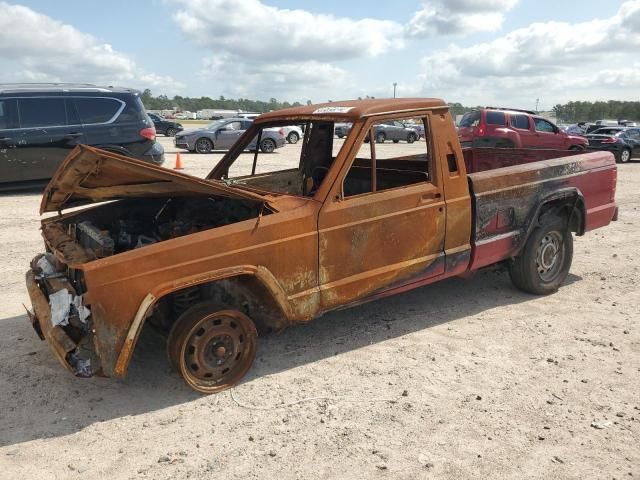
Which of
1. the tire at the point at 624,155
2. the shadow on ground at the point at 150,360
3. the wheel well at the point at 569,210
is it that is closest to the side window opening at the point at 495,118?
the tire at the point at 624,155

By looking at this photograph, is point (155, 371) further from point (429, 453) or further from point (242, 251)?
point (429, 453)

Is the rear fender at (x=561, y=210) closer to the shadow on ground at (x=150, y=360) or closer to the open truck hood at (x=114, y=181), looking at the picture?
the shadow on ground at (x=150, y=360)

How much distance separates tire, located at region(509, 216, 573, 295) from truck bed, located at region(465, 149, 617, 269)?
0.19 meters

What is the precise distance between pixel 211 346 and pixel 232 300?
384 millimetres

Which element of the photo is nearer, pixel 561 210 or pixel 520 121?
pixel 561 210

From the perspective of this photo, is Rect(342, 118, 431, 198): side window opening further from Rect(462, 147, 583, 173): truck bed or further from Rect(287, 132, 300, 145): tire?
Rect(287, 132, 300, 145): tire

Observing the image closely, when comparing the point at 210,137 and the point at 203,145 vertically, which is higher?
the point at 210,137

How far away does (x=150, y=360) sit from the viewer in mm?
3889

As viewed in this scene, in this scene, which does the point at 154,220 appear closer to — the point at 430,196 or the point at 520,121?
the point at 430,196

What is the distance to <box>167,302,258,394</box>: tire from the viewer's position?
131 inches

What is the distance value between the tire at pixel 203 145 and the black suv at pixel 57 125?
32.3 feet

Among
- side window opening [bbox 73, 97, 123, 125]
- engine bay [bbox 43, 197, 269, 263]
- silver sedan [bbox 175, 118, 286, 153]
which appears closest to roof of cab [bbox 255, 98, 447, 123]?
engine bay [bbox 43, 197, 269, 263]

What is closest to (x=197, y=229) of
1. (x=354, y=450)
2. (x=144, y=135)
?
(x=354, y=450)

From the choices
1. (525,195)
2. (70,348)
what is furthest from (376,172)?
(70,348)
